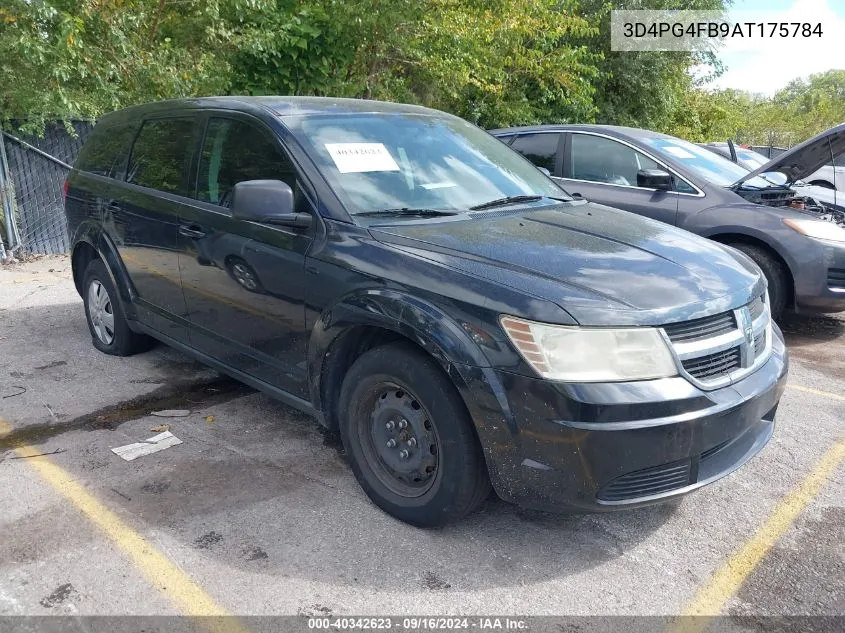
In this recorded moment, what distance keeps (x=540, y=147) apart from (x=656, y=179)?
1426 millimetres

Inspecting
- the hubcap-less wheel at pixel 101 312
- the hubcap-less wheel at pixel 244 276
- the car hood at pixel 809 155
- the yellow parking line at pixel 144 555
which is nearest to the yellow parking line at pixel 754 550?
the yellow parking line at pixel 144 555

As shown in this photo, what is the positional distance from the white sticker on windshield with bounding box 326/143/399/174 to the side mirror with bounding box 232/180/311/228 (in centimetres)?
36

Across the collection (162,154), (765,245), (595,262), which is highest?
(162,154)

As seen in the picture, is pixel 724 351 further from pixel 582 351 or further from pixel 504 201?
pixel 504 201

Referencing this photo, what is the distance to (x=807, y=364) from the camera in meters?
5.57

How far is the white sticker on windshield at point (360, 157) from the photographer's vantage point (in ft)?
11.6

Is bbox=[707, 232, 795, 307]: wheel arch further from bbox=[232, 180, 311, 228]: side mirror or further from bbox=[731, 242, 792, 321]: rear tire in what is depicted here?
bbox=[232, 180, 311, 228]: side mirror

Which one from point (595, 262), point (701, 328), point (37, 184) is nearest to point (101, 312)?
point (595, 262)

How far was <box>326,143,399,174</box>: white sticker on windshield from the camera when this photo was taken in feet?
11.6

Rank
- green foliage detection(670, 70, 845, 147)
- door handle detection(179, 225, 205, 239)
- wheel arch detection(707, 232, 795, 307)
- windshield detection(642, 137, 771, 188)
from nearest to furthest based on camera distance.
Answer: door handle detection(179, 225, 205, 239)
wheel arch detection(707, 232, 795, 307)
windshield detection(642, 137, 771, 188)
green foliage detection(670, 70, 845, 147)

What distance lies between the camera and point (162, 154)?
4.54 m

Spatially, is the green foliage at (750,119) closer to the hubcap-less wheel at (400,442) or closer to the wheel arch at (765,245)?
the wheel arch at (765,245)

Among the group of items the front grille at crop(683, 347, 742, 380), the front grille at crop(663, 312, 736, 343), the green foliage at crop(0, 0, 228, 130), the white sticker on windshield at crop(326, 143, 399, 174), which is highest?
the green foliage at crop(0, 0, 228, 130)

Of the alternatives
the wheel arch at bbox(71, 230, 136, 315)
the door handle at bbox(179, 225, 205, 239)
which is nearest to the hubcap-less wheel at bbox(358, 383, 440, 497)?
the door handle at bbox(179, 225, 205, 239)
